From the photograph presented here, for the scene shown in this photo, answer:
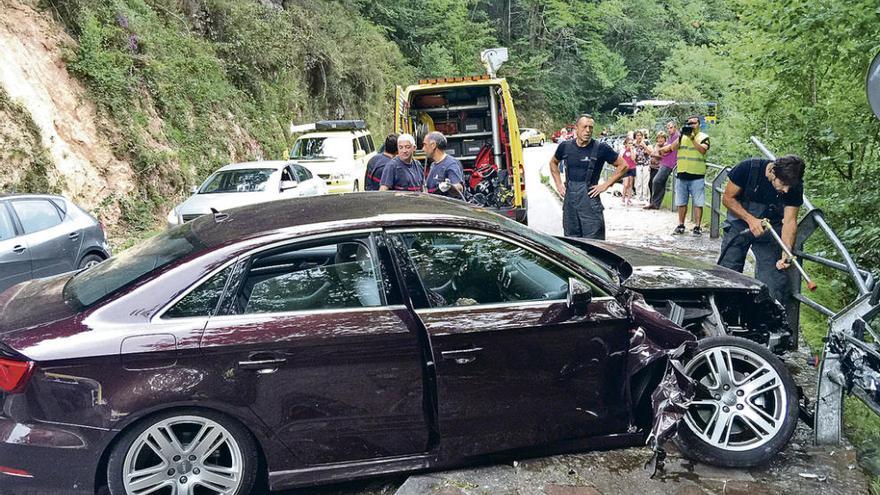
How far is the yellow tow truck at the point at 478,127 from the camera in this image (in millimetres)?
10195

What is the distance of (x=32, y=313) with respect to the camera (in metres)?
3.16

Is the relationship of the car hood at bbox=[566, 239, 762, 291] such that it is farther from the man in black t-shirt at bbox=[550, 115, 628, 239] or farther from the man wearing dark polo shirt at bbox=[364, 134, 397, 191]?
the man wearing dark polo shirt at bbox=[364, 134, 397, 191]

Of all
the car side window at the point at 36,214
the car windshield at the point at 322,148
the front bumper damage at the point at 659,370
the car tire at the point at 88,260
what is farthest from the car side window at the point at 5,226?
the car windshield at the point at 322,148

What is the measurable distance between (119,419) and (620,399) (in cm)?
253

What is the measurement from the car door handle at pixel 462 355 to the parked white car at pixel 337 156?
11798 mm

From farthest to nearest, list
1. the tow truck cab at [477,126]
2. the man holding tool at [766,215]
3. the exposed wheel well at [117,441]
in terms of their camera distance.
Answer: the tow truck cab at [477,126] → the man holding tool at [766,215] → the exposed wheel well at [117,441]

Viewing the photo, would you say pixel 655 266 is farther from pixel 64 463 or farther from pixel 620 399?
pixel 64 463

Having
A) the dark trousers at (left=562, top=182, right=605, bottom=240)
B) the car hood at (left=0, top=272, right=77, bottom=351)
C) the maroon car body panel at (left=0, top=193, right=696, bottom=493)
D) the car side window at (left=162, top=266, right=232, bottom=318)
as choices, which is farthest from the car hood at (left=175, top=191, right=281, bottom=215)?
A: the car side window at (left=162, top=266, right=232, bottom=318)

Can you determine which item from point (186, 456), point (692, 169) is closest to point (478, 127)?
point (692, 169)

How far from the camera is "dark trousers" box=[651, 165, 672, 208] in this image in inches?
491

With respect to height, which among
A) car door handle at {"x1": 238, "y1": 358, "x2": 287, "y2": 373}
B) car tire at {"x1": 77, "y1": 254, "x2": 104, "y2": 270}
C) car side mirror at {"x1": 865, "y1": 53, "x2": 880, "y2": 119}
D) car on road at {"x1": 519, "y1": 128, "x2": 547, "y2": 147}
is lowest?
car on road at {"x1": 519, "y1": 128, "x2": 547, "y2": 147}

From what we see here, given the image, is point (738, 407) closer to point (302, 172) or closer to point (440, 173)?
point (440, 173)

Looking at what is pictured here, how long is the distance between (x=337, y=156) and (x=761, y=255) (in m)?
11.9

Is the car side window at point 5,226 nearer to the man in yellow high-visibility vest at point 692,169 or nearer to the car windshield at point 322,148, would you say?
the man in yellow high-visibility vest at point 692,169
